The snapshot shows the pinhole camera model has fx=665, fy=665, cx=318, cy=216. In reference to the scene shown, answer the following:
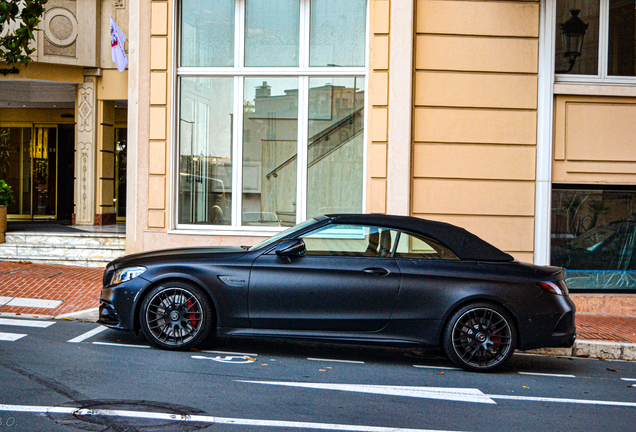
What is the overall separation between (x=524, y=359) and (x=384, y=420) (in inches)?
131

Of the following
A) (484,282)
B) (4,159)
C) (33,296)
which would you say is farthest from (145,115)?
(4,159)

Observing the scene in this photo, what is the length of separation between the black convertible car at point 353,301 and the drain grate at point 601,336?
Answer: 179 centimetres

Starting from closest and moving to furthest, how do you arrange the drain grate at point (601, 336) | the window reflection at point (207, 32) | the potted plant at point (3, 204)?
the drain grate at point (601, 336) → the window reflection at point (207, 32) → the potted plant at point (3, 204)

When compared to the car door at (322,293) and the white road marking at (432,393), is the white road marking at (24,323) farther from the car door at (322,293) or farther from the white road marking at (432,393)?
the white road marking at (432,393)

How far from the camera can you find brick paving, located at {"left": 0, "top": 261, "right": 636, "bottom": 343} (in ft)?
28.0

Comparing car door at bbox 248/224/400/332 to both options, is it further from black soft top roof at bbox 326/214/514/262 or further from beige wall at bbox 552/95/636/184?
beige wall at bbox 552/95/636/184

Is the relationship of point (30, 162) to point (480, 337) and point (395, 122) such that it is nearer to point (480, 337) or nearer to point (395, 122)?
point (395, 122)

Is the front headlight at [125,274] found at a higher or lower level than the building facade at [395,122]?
lower

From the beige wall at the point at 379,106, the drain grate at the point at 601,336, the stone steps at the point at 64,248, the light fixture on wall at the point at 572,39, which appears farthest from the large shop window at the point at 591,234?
the stone steps at the point at 64,248

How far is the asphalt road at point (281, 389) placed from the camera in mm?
4531

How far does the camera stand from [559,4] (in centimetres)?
1097

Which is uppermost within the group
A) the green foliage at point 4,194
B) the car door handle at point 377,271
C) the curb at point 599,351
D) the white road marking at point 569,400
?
the green foliage at point 4,194

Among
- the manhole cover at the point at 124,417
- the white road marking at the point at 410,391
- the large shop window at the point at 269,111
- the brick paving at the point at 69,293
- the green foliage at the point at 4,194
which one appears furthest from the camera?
the green foliage at the point at 4,194

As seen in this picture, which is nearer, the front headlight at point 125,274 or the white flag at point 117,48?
the front headlight at point 125,274
